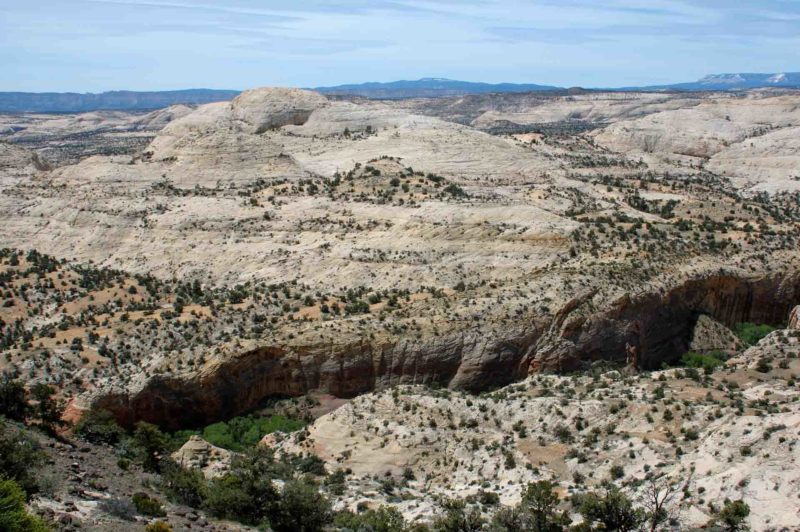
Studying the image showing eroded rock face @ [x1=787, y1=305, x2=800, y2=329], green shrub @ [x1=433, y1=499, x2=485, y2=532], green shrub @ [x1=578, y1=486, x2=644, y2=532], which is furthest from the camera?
eroded rock face @ [x1=787, y1=305, x2=800, y2=329]

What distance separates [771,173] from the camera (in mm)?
80688

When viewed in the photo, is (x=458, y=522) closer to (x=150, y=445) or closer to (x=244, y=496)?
(x=244, y=496)

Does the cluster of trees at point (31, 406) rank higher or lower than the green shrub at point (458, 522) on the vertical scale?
higher

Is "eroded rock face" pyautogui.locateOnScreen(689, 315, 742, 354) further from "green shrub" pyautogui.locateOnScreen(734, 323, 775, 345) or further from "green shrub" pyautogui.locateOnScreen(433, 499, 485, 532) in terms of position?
"green shrub" pyautogui.locateOnScreen(433, 499, 485, 532)

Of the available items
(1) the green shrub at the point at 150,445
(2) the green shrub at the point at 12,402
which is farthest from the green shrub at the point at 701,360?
(2) the green shrub at the point at 12,402

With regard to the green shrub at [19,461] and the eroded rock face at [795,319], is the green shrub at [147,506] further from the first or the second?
the eroded rock face at [795,319]

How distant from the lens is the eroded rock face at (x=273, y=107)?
6569 centimetres

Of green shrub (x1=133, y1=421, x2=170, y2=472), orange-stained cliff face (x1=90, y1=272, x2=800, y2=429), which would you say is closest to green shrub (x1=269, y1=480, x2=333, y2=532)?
green shrub (x1=133, y1=421, x2=170, y2=472)

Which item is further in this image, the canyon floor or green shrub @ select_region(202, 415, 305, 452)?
green shrub @ select_region(202, 415, 305, 452)

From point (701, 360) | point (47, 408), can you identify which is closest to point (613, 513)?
point (701, 360)

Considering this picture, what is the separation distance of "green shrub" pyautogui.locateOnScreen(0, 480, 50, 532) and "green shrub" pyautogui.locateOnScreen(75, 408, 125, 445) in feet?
33.9

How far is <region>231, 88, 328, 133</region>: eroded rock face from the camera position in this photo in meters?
65.7

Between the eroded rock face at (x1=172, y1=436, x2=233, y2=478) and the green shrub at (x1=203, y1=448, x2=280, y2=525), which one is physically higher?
the green shrub at (x1=203, y1=448, x2=280, y2=525)

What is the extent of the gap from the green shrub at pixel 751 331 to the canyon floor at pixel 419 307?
69 centimetres
